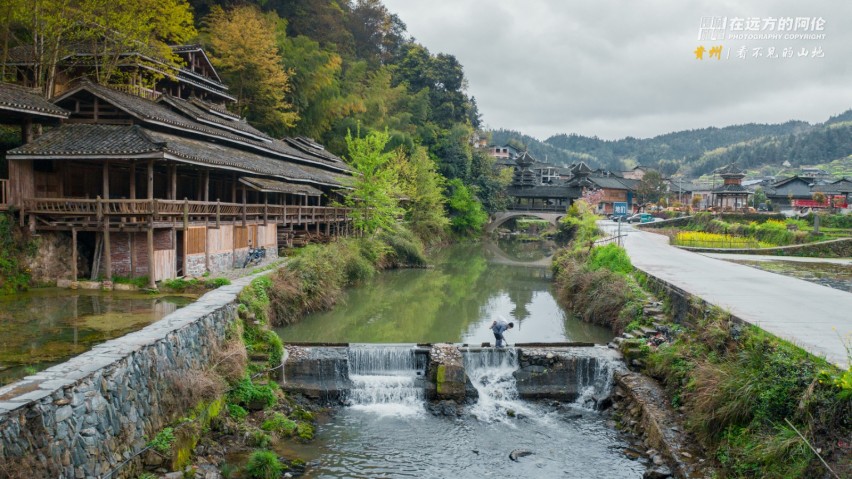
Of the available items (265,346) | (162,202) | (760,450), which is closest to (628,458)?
(760,450)

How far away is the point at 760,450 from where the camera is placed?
8891mm

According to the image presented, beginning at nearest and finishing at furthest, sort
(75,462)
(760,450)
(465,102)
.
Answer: (75,462)
(760,450)
(465,102)

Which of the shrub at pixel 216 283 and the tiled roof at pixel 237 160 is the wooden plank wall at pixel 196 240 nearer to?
the shrub at pixel 216 283

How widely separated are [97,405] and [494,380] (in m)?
10.3

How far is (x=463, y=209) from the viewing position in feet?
196

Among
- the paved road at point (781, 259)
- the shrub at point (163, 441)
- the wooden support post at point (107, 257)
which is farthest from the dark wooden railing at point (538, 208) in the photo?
the shrub at point (163, 441)

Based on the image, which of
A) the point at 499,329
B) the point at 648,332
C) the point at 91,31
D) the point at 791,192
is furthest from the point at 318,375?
the point at 791,192

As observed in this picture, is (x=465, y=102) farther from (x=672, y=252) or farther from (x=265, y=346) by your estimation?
(x=265, y=346)

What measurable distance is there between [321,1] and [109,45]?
114ft

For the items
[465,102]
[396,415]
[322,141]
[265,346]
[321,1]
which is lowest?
[396,415]

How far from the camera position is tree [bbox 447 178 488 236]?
5925cm

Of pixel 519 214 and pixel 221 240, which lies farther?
pixel 519 214

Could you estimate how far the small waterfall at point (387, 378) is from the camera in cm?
1497

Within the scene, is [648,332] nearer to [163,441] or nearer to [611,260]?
[611,260]
